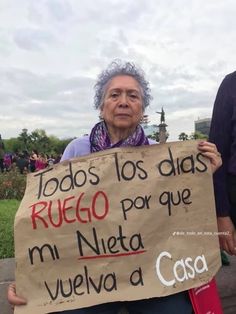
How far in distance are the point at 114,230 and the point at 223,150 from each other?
0.81m

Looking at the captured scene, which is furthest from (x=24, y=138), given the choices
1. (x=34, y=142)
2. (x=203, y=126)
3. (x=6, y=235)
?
(x=6, y=235)

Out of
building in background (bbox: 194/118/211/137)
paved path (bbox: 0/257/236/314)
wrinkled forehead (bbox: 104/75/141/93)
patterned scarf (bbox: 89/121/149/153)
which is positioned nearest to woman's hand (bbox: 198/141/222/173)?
patterned scarf (bbox: 89/121/149/153)

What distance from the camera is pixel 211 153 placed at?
2326mm

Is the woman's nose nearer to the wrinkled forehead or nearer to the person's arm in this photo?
the wrinkled forehead

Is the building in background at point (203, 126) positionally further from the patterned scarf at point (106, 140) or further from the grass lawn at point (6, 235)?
the patterned scarf at point (106, 140)

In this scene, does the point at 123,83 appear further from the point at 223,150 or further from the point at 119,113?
the point at 223,150

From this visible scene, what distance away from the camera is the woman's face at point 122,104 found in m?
2.46

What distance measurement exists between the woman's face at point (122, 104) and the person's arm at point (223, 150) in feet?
1.42

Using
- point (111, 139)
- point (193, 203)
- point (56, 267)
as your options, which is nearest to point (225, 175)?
point (193, 203)

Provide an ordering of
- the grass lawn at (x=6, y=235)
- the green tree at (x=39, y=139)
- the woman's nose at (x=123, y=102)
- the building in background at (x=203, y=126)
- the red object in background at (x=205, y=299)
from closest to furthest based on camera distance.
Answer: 1. the red object in background at (x=205, y=299)
2. the woman's nose at (x=123, y=102)
3. the grass lawn at (x=6, y=235)
4. the building in background at (x=203, y=126)
5. the green tree at (x=39, y=139)

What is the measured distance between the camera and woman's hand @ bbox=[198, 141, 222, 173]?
7.64ft

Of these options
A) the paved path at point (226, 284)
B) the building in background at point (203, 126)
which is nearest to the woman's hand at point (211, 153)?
the paved path at point (226, 284)

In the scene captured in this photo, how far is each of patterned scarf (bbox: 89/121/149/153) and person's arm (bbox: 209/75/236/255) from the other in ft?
1.34

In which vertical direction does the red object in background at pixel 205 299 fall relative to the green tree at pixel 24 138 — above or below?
below
